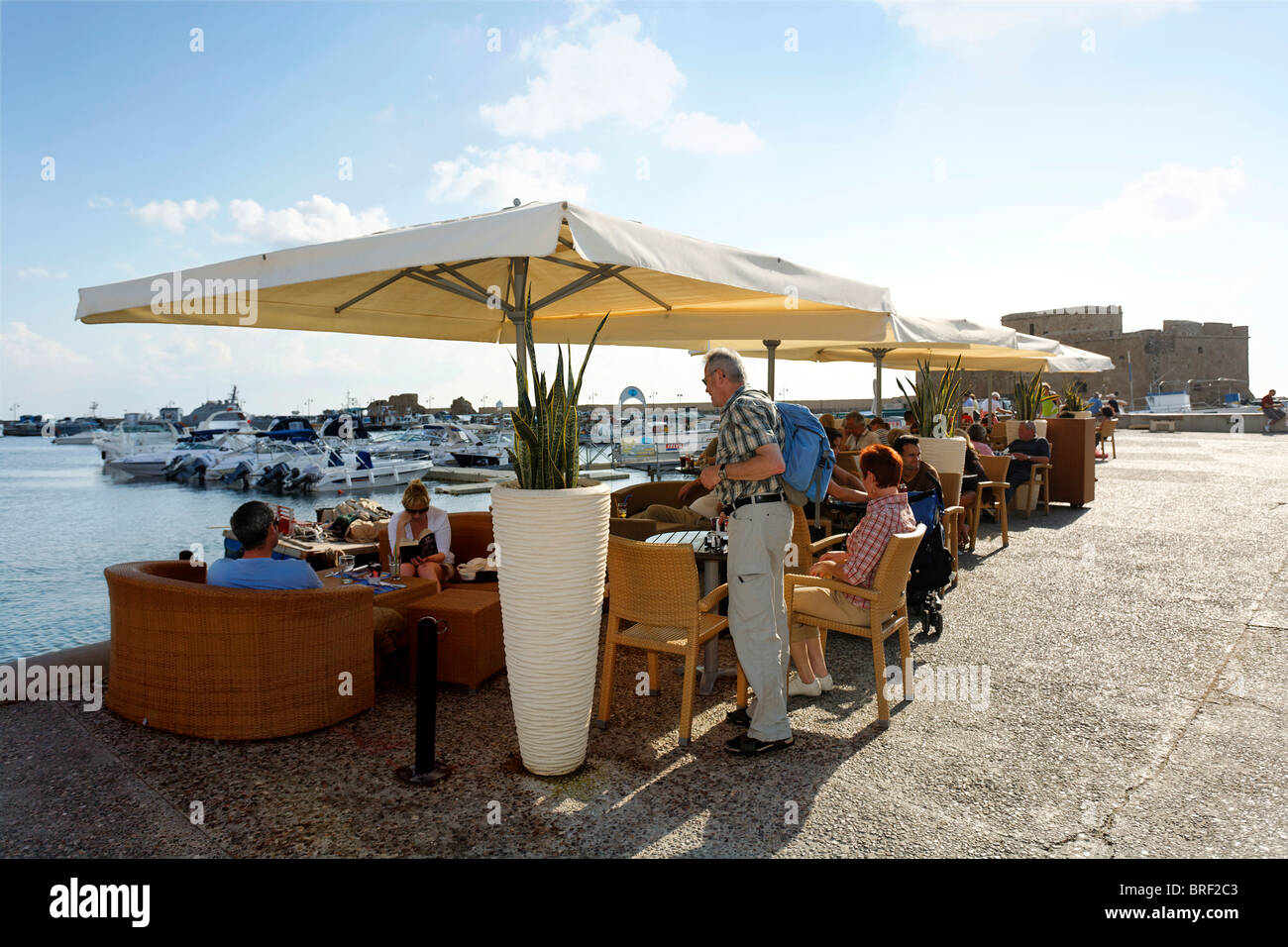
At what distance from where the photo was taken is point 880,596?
358 cm

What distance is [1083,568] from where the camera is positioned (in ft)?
21.5

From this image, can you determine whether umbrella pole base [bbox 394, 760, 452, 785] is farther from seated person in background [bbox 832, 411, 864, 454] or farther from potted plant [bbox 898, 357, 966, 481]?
seated person in background [bbox 832, 411, 864, 454]

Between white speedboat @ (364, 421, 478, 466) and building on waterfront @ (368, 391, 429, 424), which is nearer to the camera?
white speedboat @ (364, 421, 478, 466)

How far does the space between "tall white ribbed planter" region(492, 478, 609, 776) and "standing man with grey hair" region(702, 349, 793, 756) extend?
55 cm

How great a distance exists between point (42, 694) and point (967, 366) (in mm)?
14251

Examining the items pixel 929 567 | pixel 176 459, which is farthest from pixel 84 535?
pixel 929 567

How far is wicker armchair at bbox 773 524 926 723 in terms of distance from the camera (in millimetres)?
3584

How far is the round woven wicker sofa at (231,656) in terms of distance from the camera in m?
3.24

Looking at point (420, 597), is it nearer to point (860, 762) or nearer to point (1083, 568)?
point (860, 762)

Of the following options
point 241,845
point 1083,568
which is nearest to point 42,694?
point 241,845

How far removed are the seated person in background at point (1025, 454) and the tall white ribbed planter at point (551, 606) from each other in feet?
26.8

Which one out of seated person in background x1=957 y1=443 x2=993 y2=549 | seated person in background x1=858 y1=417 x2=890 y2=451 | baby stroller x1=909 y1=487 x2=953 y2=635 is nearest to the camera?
baby stroller x1=909 y1=487 x2=953 y2=635

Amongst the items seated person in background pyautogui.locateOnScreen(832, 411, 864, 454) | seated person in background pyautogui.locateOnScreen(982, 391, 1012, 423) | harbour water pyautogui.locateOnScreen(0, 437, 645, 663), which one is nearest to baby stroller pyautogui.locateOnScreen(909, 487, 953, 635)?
seated person in background pyautogui.locateOnScreen(832, 411, 864, 454)

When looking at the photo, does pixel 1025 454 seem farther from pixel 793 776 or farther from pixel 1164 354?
pixel 1164 354
